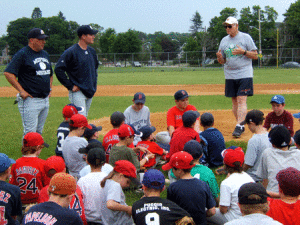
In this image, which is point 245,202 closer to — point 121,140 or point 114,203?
point 114,203

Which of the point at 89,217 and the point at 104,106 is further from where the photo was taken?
the point at 104,106

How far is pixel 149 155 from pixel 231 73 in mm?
3493

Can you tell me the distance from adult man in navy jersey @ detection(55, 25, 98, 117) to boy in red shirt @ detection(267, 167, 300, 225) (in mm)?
4436

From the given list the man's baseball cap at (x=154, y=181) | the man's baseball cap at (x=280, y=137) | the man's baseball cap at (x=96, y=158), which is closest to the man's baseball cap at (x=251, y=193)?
the man's baseball cap at (x=154, y=181)

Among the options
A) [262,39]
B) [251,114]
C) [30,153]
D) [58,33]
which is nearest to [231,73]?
[251,114]

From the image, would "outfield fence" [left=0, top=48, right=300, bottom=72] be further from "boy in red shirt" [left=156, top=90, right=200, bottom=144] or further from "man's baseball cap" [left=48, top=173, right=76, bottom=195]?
"man's baseball cap" [left=48, top=173, right=76, bottom=195]

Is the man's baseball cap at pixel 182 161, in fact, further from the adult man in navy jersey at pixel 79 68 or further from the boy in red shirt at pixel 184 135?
the adult man in navy jersey at pixel 79 68

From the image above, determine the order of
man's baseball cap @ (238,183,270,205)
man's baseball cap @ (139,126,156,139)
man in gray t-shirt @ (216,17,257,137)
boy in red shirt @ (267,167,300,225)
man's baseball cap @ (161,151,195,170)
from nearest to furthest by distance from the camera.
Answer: man's baseball cap @ (238,183,270,205)
boy in red shirt @ (267,167,300,225)
man's baseball cap @ (161,151,195,170)
man's baseball cap @ (139,126,156,139)
man in gray t-shirt @ (216,17,257,137)

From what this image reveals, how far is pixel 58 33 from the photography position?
284 feet

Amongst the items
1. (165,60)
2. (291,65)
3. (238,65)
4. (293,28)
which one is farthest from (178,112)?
(293,28)

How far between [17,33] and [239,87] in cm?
8746

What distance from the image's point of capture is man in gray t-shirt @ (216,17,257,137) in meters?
7.53

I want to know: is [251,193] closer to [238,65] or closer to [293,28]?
[238,65]

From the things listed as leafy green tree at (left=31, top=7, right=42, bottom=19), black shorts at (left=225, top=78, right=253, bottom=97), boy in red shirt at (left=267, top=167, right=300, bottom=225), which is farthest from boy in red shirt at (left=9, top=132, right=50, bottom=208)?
leafy green tree at (left=31, top=7, right=42, bottom=19)
